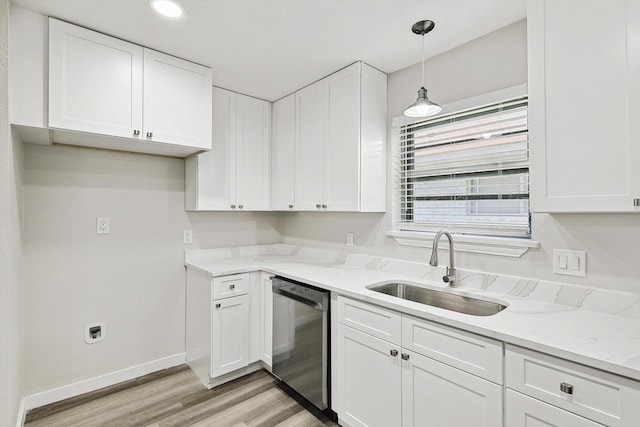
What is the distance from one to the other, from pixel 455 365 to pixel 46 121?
8.03 feet

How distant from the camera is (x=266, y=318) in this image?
2.51 m

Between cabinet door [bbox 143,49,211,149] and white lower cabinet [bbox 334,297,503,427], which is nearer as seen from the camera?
white lower cabinet [bbox 334,297,503,427]

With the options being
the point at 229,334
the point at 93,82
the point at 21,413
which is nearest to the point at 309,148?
the point at 93,82

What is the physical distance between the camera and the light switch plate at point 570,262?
1.53m

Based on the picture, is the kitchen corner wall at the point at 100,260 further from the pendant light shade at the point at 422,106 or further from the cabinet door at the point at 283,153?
the pendant light shade at the point at 422,106

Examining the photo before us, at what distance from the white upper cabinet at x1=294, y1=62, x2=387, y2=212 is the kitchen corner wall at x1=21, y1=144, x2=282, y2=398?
3.89 ft

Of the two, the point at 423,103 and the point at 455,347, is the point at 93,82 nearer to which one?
the point at 423,103

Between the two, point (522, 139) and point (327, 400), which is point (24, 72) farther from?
point (522, 139)

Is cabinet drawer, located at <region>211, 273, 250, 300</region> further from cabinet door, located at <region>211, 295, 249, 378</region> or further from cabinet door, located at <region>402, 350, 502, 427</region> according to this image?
cabinet door, located at <region>402, 350, 502, 427</region>

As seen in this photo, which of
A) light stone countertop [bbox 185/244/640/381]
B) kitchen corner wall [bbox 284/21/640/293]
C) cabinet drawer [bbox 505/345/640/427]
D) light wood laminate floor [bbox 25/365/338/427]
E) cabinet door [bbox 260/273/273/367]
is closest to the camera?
cabinet drawer [bbox 505/345/640/427]

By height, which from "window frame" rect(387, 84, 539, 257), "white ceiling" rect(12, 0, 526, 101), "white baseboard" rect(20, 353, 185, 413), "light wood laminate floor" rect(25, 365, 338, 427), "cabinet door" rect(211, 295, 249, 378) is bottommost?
"light wood laminate floor" rect(25, 365, 338, 427)

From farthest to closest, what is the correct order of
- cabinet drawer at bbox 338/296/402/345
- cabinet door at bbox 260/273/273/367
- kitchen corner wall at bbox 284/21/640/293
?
cabinet door at bbox 260/273/273/367
cabinet drawer at bbox 338/296/402/345
kitchen corner wall at bbox 284/21/640/293

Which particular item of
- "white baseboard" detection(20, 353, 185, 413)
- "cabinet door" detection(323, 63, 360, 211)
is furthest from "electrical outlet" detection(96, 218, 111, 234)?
"cabinet door" detection(323, 63, 360, 211)

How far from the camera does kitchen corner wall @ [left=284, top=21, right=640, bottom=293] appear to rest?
4.72 feet
